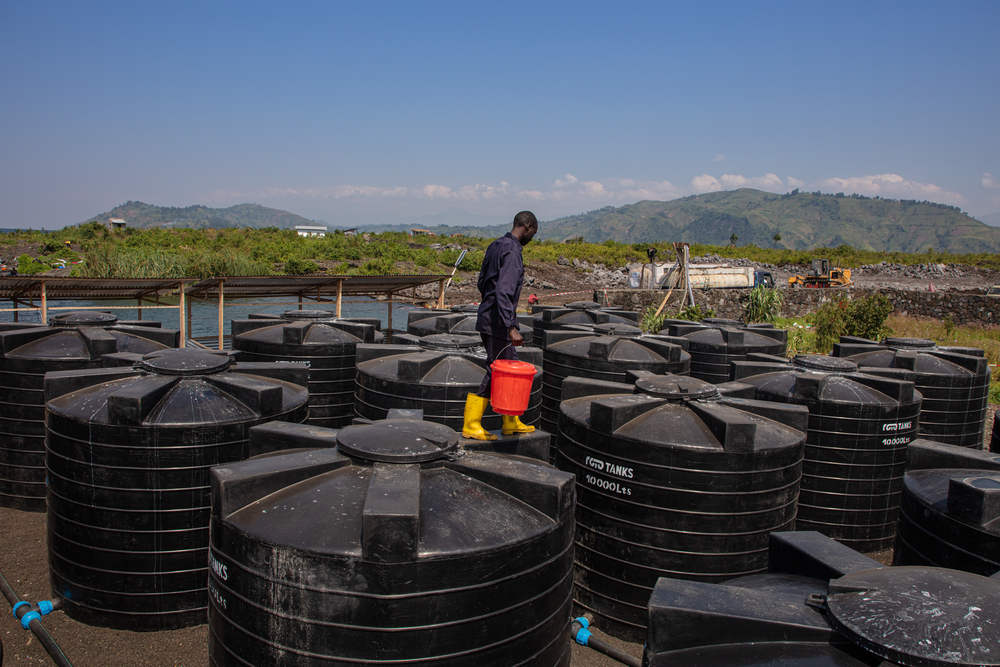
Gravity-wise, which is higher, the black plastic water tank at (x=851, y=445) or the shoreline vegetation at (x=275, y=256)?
the shoreline vegetation at (x=275, y=256)

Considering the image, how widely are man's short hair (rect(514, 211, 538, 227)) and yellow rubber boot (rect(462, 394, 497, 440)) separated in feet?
4.73

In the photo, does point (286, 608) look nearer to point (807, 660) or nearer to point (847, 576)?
point (807, 660)

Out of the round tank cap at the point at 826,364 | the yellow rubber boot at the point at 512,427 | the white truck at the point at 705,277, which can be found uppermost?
the white truck at the point at 705,277

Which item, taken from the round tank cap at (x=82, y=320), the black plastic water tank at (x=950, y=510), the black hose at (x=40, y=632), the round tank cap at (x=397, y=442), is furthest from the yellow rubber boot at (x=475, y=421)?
the round tank cap at (x=82, y=320)

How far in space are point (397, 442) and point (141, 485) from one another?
8.38 ft

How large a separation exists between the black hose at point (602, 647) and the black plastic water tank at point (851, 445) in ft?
9.10

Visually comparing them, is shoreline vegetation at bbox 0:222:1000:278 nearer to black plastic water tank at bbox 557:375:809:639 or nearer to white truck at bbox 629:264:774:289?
white truck at bbox 629:264:774:289

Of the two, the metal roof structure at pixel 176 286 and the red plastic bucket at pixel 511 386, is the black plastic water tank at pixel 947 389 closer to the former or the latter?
the red plastic bucket at pixel 511 386

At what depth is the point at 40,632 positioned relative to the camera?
4.66 meters

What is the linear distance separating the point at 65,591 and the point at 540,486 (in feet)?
14.4

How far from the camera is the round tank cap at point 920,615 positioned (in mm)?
2010

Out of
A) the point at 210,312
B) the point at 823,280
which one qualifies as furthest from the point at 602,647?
the point at 823,280

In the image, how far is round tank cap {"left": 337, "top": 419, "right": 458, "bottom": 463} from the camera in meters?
3.20

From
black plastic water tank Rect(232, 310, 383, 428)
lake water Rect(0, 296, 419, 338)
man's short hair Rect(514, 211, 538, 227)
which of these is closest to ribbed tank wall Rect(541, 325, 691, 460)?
black plastic water tank Rect(232, 310, 383, 428)
